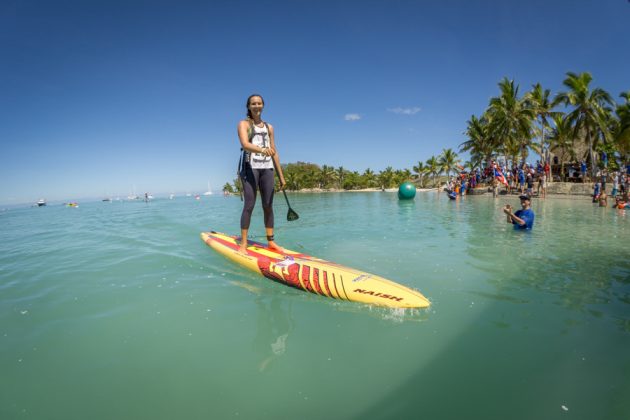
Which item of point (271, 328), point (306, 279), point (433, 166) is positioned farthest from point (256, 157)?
point (433, 166)

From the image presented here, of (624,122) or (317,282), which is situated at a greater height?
(624,122)

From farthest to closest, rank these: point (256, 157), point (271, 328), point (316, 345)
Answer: point (256, 157)
point (271, 328)
point (316, 345)

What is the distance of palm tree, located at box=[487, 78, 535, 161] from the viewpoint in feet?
98.2

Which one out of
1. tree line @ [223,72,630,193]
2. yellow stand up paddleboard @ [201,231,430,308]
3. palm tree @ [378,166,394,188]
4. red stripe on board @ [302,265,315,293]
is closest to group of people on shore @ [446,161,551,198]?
tree line @ [223,72,630,193]

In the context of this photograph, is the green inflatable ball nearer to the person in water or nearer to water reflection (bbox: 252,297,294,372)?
the person in water

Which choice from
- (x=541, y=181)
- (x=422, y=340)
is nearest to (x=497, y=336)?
(x=422, y=340)

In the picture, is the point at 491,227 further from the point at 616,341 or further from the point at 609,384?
the point at 609,384

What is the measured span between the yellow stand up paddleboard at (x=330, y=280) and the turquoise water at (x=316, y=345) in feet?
0.45

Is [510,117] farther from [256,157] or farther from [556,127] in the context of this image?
[256,157]

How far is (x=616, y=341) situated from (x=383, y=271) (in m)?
3.09

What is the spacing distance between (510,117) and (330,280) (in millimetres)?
34814

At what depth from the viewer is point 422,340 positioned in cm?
303

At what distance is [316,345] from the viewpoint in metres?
2.99

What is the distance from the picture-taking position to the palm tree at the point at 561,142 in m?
30.3
